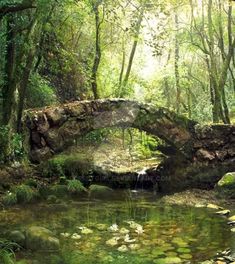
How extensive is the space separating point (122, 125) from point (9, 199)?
5.48m

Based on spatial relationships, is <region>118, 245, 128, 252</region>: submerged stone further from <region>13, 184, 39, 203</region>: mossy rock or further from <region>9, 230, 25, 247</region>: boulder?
<region>13, 184, 39, 203</region>: mossy rock

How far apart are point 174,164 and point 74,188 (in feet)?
14.5

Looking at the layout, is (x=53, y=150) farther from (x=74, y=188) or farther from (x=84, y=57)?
(x=84, y=57)

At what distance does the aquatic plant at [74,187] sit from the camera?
1522cm

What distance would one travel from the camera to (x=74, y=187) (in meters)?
15.3

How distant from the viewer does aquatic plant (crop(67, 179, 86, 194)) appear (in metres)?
15.2

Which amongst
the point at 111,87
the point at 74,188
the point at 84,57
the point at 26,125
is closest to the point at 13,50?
the point at 26,125

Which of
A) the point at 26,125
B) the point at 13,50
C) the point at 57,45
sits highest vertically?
the point at 57,45

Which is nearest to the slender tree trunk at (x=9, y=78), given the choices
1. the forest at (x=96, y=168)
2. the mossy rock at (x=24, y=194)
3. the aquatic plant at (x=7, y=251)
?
the forest at (x=96, y=168)

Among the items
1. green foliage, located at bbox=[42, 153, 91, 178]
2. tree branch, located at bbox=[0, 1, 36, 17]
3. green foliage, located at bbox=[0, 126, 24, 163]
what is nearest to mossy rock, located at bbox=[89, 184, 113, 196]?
green foliage, located at bbox=[42, 153, 91, 178]

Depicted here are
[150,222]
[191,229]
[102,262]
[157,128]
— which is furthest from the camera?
[157,128]

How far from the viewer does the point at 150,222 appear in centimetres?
1155

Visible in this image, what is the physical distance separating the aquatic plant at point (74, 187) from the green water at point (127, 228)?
0.70 m

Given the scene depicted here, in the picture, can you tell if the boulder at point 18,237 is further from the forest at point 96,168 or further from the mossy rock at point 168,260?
the mossy rock at point 168,260
